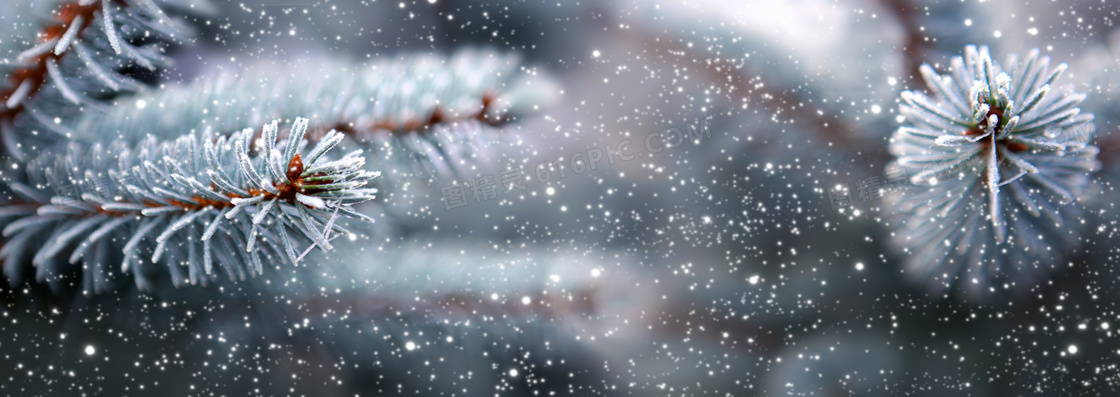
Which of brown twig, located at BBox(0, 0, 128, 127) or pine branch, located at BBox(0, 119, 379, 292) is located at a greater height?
brown twig, located at BBox(0, 0, 128, 127)

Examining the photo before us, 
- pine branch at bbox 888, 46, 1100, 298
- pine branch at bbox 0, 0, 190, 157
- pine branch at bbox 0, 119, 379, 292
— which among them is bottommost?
pine branch at bbox 0, 119, 379, 292

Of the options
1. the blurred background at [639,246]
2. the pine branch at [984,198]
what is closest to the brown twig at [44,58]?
the blurred background at [639,246]

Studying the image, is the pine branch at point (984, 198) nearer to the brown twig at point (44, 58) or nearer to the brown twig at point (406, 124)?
the brown twig at point (406, 124)

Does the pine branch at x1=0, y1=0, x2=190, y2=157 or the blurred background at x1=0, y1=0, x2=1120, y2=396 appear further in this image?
the blurred background at x1=0, y1=0, x2=1120, y2=396

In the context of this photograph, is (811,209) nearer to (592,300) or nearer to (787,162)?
(787,162)

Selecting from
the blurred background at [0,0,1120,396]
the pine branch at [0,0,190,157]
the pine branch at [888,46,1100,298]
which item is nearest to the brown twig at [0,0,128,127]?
the pine branch at [0,0,190,157]

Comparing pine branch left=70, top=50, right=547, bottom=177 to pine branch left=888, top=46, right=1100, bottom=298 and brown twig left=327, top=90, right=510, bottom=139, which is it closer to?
brown twig left=327, top=90, right=510, bottom=139

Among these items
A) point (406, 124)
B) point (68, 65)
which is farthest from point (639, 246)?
point (68, 65)

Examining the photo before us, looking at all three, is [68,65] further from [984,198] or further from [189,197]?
[984,198]
